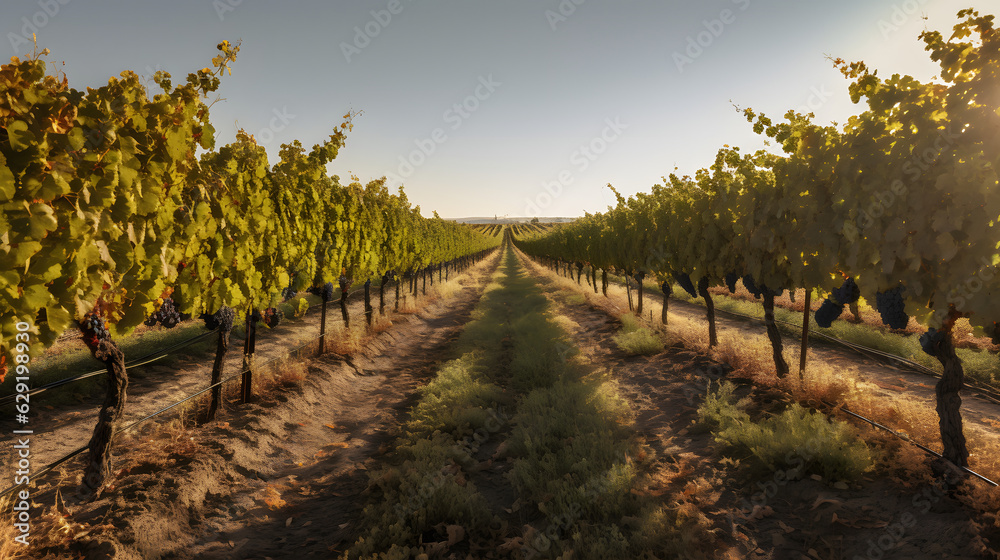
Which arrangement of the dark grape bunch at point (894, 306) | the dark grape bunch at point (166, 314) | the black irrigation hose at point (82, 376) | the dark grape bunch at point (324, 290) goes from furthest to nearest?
the dark grape bunch at point (324, 290) < the dark grape bunch at point (166, 314) < the dark grape bunch at point (894, 306) < the black irrigation hose at point (82, 376)

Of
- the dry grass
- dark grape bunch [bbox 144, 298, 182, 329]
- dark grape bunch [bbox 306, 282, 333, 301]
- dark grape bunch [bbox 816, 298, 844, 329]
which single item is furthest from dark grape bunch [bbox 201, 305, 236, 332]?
the dry grass

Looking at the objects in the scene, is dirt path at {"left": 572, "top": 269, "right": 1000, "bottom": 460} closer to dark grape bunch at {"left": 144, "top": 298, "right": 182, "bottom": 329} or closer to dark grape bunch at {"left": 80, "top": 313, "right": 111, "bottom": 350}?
dark grape bunch at {"left": 80, "top": 313, "right": 111, "bottom": 350}

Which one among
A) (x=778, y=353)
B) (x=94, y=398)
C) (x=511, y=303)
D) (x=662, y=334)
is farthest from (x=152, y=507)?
(x=511, y=303)

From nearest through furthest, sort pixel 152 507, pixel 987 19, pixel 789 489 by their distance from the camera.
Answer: pixel 987 19 < pixel 152 507 < pixel 789 489

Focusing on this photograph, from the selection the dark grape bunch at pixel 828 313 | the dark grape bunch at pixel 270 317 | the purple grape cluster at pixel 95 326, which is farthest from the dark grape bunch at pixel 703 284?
the purple grape cluster at pixel 95 326

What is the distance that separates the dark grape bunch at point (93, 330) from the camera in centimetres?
415

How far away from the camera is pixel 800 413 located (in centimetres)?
573

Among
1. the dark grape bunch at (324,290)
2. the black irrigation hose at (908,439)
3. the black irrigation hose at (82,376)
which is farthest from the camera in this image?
the dark grape bunch at (324,290)

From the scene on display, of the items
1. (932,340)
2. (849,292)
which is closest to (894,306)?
(932,340)

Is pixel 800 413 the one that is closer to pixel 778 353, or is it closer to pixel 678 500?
pixel 778 353

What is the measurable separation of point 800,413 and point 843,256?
227 centimetres

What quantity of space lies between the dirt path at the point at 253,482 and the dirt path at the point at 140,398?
1.44 metres

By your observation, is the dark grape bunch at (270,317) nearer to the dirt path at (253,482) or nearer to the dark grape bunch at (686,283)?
the dirt path at (253,482)
